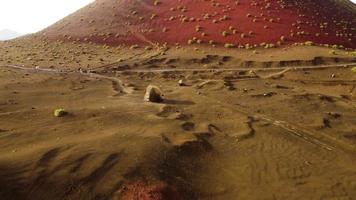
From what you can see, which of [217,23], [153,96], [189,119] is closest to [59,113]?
[153,96]

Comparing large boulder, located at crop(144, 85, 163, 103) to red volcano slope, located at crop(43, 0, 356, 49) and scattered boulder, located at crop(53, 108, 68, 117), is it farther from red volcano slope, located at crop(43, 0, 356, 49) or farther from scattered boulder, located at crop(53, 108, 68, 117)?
red volcano slope, located at crop(43, 0, 356, 49)

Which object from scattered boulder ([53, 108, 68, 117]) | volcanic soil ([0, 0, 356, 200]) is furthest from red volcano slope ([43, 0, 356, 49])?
scattered boulder ([53, 108, 68, 117])

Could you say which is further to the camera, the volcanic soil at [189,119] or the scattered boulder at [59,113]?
the scattered boulder at [59,113]

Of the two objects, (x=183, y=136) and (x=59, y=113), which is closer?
(x=183, y=136)

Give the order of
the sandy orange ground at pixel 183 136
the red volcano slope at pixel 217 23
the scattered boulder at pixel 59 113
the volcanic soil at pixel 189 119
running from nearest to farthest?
the sandy orange ground at pixel 183 136 → the volcanic soil at pixel 189 119 → the scattered boulder at pixel 59 113 → the red volcano slope at pixel 217 23

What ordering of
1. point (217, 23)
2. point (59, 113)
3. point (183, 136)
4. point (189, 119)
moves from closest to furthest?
point (183, 136)
point (59, 113)
point (189, 119)
point (217, 23)

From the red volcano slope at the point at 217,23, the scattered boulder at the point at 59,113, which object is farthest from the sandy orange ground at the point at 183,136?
the red volcano slope at the point at 217,23

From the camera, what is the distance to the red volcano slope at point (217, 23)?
4222 cm

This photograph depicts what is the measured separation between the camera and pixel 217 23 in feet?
150

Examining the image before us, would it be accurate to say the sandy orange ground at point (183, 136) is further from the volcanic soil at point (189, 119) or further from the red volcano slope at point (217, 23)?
the red volcano slope at point (217, 23)

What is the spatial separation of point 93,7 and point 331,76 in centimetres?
3777

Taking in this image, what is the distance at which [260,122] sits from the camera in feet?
69.4

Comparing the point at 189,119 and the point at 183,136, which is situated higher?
the point at 189,119

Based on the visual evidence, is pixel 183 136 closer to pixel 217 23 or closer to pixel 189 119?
pixel 189 119
